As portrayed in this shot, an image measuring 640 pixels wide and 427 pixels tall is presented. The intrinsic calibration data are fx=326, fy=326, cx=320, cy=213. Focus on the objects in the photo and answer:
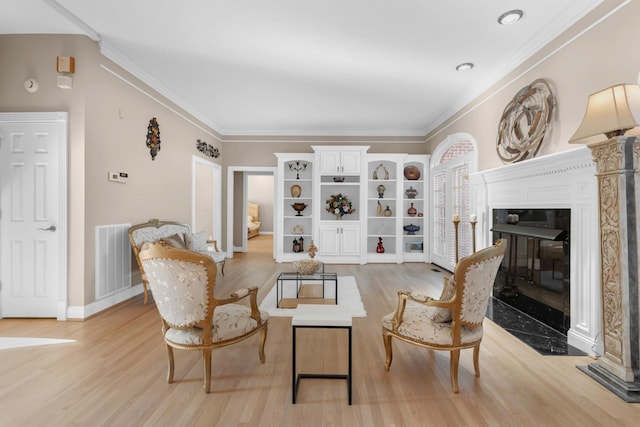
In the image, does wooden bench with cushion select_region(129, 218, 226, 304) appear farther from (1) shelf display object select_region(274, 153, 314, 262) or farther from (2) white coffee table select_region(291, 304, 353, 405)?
(2) white coffee table select_region(291, 304, 353, 405)

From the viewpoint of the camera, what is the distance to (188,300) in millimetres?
2064

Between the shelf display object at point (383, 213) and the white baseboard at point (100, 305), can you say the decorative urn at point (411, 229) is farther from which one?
the white baseboard at point (100, 305)

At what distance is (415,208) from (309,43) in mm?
4687

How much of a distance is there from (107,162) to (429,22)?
377cm

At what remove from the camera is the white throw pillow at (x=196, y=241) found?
4.94 meters

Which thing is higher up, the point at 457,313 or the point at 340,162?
the point at 340,162

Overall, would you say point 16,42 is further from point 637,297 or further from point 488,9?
point 637,297

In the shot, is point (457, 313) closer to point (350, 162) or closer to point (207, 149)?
point (350, 162)

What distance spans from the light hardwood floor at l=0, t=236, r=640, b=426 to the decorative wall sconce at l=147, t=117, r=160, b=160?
8.12ft

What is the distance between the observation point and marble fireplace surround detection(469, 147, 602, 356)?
104 inches

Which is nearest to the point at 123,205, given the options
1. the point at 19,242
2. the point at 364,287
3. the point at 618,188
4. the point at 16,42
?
the point at 19,242

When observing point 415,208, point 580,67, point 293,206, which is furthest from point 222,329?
point 415,208

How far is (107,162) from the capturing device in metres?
3.75

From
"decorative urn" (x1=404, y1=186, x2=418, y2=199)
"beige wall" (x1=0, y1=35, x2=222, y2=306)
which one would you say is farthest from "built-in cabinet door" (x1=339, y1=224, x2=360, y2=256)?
"beige wall" (x1=0, y1=35, x2=222, y2=306)
